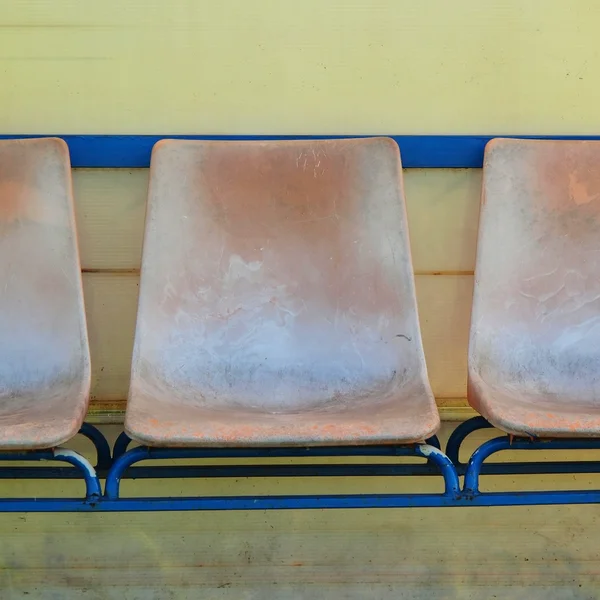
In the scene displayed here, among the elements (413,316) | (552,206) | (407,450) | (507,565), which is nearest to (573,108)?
(552,206)

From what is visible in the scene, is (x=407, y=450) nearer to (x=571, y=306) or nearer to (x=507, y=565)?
(x=571, y=306)

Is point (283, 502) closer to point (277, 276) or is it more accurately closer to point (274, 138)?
point (277, 276)

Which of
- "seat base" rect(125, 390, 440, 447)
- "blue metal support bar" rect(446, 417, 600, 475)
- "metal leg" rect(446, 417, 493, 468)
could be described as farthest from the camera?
"metal leg" rect(446, 417, 493, 468)

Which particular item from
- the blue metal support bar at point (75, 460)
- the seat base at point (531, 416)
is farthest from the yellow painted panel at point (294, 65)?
the blue metal support bar at point (75, 460)

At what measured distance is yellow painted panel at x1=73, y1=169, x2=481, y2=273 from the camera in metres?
1.53

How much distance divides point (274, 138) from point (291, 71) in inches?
5.5

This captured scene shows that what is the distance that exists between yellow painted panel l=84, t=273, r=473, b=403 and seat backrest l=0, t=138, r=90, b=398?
0.18 meters

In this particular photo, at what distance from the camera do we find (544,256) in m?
1.45

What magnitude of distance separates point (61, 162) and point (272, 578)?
1.00 m

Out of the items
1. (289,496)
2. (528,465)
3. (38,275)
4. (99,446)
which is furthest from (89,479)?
(528,465)

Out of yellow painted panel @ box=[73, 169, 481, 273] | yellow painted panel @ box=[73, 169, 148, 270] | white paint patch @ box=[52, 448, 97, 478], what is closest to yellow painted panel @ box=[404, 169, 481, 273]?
yellow painted panel @ box=[73, 169, 481, 273]

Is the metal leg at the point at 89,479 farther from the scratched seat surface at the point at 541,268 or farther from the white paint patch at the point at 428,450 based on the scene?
the scratched seat surface at the point at 541,268

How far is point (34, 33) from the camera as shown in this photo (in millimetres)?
1469

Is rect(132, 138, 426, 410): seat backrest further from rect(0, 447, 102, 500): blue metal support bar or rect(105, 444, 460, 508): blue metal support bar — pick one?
rect(0, 447, 102, 500): blue metal support bar
